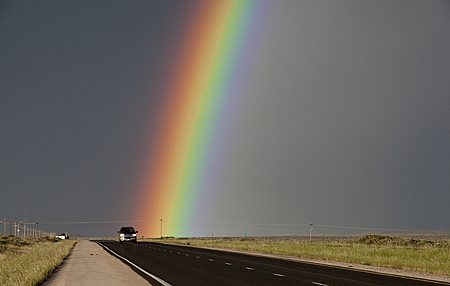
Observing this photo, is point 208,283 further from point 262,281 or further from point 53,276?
point 53,276

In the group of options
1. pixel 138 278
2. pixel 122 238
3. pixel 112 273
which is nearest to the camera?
pixel 138 278

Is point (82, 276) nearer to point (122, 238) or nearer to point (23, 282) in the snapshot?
point (23, 282)

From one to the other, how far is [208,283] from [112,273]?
484cm

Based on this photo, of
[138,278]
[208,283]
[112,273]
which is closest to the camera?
[208,283]

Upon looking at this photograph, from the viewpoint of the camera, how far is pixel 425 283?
49.4 ft

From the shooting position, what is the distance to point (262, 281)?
15359 millimetres

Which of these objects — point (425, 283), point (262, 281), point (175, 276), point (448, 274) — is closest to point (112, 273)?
point (175, 276)

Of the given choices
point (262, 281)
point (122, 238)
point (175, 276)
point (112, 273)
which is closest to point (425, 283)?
point (262, 281)

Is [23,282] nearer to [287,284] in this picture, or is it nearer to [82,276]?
[82,276]

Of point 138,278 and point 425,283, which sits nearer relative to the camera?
point 425,283

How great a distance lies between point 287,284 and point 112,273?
7212 mm

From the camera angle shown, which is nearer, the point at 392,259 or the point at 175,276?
the point at 175,276

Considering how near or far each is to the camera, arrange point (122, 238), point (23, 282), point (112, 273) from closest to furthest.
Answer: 1. point (23, 282)
2. point (112, 273)
3. point (122, 238)

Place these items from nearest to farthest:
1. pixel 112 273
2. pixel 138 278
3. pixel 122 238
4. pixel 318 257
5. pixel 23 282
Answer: pixel 23 282 → pixel 138 278 → pixel 112 273 → pixel 318 257 → pixel 122 238
